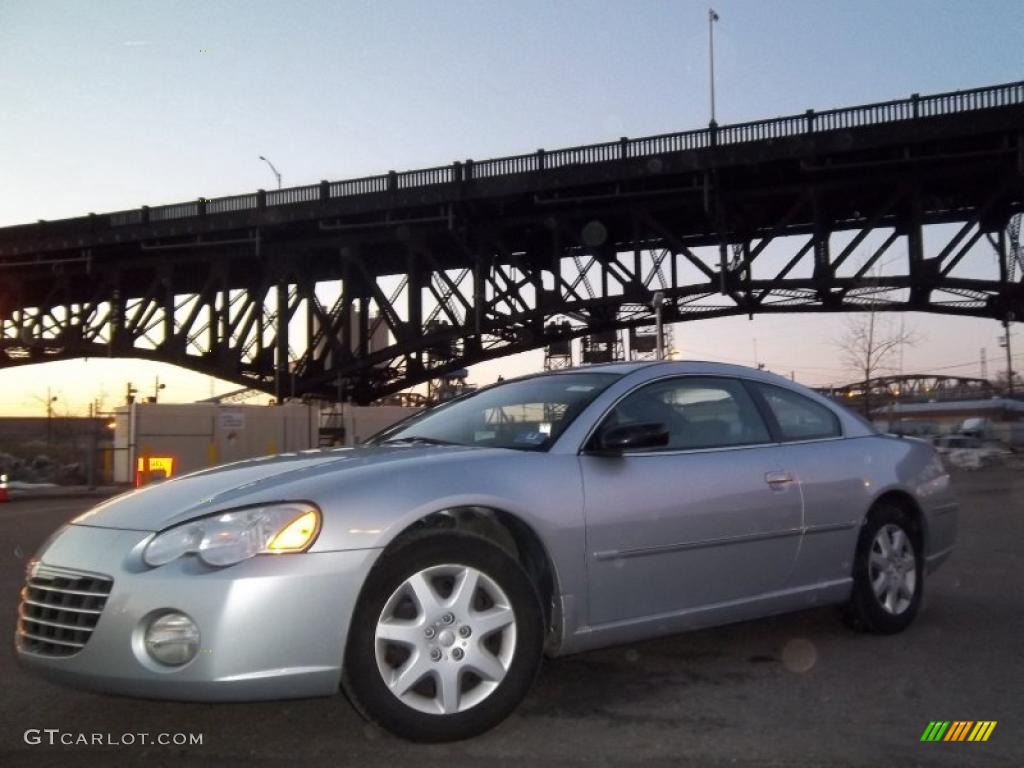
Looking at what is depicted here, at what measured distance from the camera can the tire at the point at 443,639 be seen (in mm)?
3900

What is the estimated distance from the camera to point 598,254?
33.0 m

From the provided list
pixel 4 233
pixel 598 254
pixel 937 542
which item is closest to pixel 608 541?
pixel 937 542

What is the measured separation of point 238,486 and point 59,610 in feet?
2.63

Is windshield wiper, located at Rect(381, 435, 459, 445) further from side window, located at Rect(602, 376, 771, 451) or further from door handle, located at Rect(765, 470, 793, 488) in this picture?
door handle, located at Rect(765, 470, 793, 488)

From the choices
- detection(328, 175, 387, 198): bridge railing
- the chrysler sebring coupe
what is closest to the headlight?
the chrysler sebring coupe

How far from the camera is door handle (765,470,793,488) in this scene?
5.36 m

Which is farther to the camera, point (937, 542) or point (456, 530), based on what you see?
point (937, 542)

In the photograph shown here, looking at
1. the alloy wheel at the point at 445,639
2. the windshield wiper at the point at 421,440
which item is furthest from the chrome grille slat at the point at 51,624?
the windshield wiper at the point at 421,440

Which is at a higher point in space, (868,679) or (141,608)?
(141,608)

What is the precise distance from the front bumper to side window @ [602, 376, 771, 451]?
1.75 meters

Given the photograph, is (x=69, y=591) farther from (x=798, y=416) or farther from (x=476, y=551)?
(x=798, y=416)

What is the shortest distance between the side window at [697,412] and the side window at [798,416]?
0.17m

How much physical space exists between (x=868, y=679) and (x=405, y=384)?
3559 cm

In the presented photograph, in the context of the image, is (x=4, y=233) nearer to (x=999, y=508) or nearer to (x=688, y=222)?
(x=688, y=222)
